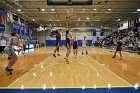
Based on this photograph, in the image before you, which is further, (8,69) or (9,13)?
(9,13)

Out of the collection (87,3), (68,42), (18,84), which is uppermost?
(87,3)

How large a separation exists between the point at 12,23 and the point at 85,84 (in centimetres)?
3037

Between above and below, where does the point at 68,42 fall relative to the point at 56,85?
above

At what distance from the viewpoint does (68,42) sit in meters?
15.0

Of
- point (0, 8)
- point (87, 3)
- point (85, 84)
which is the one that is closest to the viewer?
point (85, 84)

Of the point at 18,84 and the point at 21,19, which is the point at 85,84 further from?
the point at 21,19

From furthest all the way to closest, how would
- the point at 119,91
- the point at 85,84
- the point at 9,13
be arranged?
1. the point at 9,13
2. the point at 85,84
3. the point at 119,91

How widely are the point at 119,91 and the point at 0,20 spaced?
982 inches

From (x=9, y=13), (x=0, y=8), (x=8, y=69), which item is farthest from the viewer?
(x=9, y=13)

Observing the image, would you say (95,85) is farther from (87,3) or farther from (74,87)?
(87,3)

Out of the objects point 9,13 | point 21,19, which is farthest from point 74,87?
→ point 21,19

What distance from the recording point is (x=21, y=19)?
4541 centimetres

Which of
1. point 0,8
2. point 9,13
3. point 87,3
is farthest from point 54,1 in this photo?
point 9,13

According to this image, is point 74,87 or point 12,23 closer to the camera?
point 74,87
